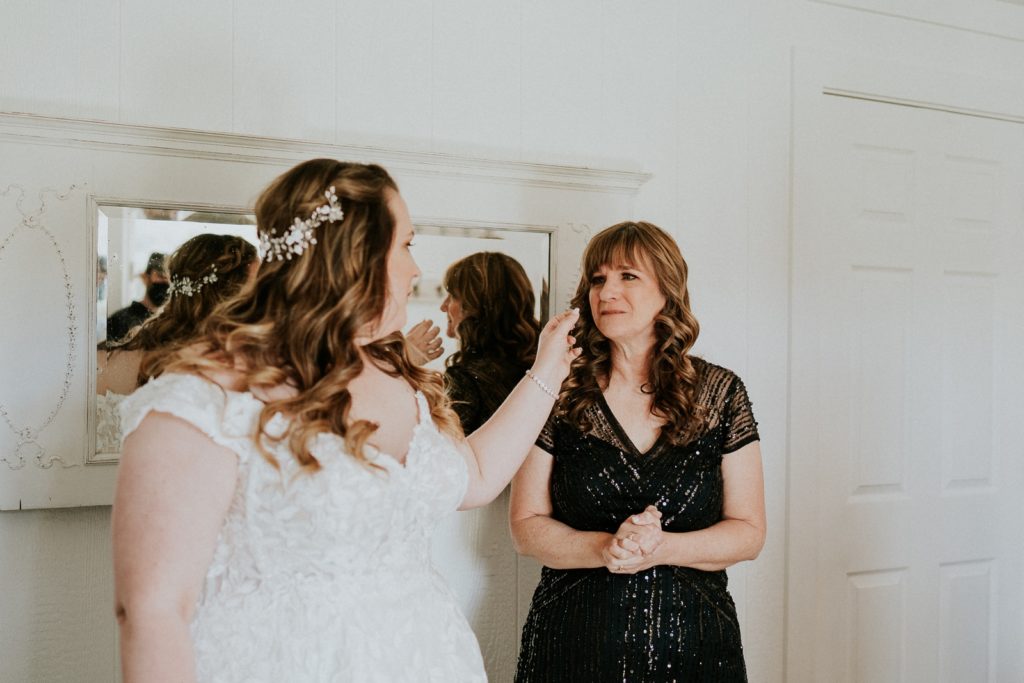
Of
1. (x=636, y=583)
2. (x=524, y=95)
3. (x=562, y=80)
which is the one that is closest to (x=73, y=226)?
(x=524, y=95)

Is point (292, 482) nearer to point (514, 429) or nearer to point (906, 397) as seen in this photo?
point (514, 429)

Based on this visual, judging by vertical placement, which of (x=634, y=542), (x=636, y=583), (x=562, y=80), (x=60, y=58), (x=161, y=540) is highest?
(x=562, y=80)

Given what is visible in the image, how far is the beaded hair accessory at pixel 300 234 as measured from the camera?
1.14 m

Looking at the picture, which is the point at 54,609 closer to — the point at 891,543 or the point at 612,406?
the point at 612,406

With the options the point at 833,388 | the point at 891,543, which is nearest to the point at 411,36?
the point at 833,388

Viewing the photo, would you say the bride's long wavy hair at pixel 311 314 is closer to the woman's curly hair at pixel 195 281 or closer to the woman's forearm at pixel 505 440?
the woman's forearm at pixel 505 440

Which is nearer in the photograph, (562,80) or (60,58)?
(60,58)

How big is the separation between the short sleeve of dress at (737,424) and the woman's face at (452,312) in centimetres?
64

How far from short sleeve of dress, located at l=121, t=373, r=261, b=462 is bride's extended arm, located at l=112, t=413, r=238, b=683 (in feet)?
0.04

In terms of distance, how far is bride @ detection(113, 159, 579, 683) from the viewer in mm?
1014

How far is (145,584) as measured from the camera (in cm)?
99

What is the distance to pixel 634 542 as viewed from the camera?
1619 millimetres

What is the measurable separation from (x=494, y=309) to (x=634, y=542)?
0.70m

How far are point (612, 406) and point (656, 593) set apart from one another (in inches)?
15.5
